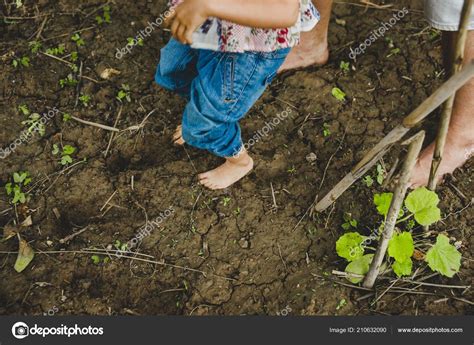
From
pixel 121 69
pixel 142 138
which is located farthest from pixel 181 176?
pixel 121 69

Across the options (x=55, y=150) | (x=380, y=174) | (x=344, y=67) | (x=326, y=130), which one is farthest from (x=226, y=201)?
(x=344, y=67)

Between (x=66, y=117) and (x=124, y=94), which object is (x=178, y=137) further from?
(x=66, y=117)

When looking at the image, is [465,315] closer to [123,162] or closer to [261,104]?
[261,104]

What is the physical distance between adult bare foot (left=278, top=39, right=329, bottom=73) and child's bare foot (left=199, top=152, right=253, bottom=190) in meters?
0.63

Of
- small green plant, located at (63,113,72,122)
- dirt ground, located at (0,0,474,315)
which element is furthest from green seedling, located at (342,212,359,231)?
small green plant, located at (63,113,72,122)

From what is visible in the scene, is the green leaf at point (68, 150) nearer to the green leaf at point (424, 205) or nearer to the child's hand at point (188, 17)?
the child's hand at point (188, 17)

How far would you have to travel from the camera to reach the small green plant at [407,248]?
6.39 feet

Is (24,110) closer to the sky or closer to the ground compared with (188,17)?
closer to the ground

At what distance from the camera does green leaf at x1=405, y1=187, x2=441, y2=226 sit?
1937 mm

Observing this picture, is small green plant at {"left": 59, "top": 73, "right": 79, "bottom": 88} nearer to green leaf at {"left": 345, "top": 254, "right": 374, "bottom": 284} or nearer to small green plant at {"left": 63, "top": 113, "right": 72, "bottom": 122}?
small green plant at {"left": 63, "top": 113, "right": 72, "bottom": 122}

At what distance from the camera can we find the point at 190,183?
7.77ft

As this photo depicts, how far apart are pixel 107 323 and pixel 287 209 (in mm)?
911

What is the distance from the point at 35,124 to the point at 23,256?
0.66 meters

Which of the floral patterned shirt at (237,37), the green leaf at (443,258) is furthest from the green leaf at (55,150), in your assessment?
the green leaf at (443,258)
